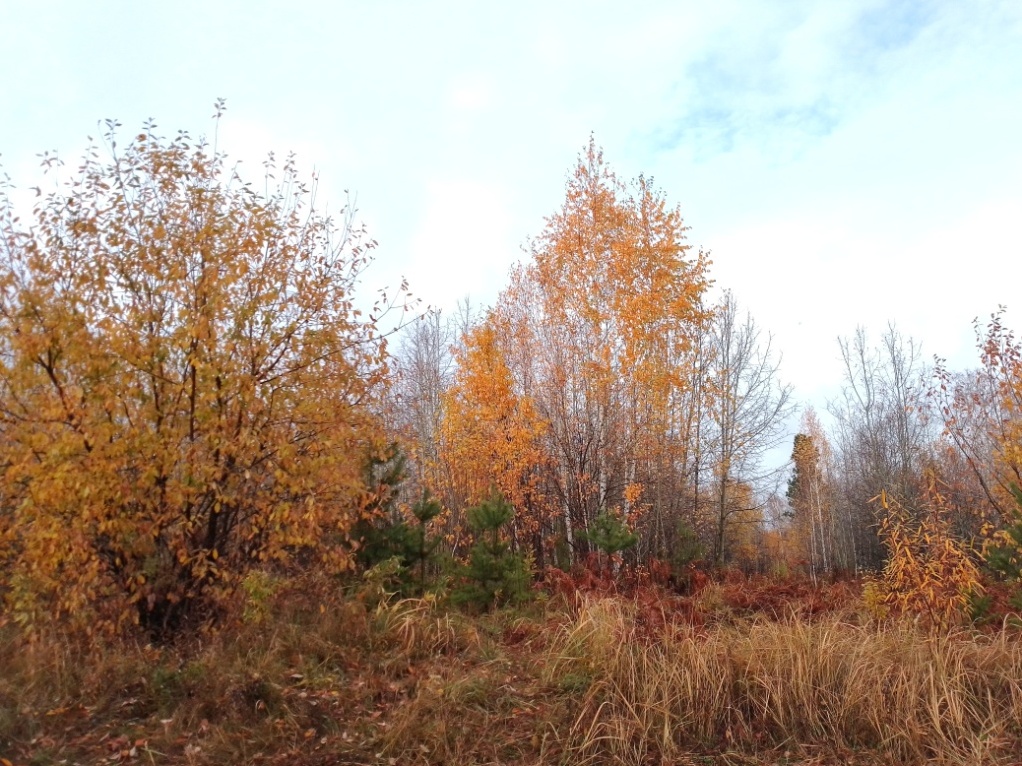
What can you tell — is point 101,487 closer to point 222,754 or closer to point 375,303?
point 222,754

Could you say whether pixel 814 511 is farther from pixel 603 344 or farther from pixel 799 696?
pixel 799 696

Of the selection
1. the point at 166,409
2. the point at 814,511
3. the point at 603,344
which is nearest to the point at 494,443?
the point at 603,344

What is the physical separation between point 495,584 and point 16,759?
180 inches

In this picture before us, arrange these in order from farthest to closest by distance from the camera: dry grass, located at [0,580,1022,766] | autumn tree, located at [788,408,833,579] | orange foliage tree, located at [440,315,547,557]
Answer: autumn tree, located at [788,408,833,579] → orange foliage tree, located at [440,315,547,557] → dry grass, located at [0,580,1022,766]

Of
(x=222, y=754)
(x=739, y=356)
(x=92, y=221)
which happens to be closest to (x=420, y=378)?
(x=739, y=356)

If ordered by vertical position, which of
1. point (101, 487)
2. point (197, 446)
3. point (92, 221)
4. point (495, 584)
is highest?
point (92, 221)

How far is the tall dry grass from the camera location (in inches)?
160

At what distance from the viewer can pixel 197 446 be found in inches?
211

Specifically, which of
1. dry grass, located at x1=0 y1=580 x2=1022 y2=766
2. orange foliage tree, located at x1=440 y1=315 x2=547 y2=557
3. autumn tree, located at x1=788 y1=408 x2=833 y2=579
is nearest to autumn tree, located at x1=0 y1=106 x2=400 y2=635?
dry grass, located at x1=0 y1=580 x2=1022 y2=766

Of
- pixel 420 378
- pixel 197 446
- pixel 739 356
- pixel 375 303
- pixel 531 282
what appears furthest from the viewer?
pixel 420 378

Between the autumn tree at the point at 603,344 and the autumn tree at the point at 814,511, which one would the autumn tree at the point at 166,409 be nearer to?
the autumn tree at the point at 603,344

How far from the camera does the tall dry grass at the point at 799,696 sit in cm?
406

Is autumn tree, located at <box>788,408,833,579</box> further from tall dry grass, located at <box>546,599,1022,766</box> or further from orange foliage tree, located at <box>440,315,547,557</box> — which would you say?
tall dry grass, located at <box>546,599,1022,766</box>

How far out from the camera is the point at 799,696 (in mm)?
4402
